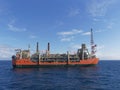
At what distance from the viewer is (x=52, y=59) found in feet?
367

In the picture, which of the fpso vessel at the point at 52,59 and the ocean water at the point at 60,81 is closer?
Result: the ocean water at the point at 60,81

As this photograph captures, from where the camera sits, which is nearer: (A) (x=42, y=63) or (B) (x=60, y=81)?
(B) (x=60, y=81)

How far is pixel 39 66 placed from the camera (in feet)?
357

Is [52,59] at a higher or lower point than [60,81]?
higher

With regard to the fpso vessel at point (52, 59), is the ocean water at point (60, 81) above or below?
below

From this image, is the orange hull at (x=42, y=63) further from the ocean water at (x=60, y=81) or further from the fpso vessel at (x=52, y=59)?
the ocean water at (x=60, y=81)

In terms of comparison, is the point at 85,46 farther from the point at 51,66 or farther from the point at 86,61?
the point at 51,66

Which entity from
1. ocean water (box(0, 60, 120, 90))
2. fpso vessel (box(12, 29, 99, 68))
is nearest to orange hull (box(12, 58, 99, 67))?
fpso vessel (box(12, 29, 99, 68))

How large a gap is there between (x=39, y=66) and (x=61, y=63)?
13804 millimetres

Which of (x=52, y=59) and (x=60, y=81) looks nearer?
(x=60, y=81)

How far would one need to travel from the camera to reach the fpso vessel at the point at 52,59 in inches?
4160

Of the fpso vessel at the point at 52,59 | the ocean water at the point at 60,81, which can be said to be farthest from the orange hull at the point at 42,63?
the ocean water at the point at 60,81

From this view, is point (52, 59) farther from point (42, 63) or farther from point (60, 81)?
point (60, 81)

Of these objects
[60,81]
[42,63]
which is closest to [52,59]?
[42,63]
